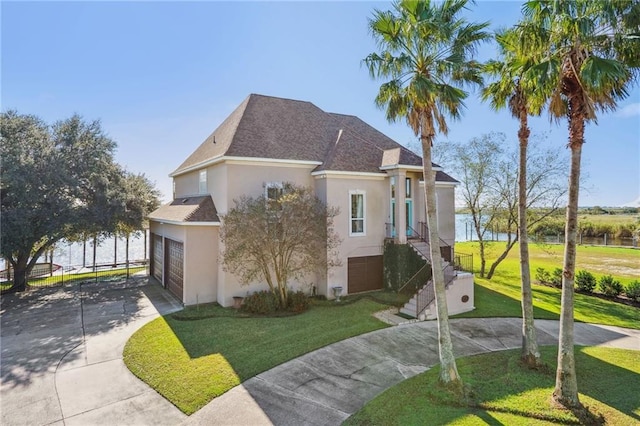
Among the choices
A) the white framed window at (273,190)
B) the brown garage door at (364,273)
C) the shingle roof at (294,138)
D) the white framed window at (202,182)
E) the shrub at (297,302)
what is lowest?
the shrub at (297,302)

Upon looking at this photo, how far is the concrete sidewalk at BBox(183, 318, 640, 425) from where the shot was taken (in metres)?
7.45

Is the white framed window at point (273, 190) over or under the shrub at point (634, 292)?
over

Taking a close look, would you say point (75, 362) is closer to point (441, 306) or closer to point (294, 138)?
point (441, 306)

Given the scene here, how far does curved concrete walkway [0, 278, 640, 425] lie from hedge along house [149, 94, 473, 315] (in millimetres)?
3191

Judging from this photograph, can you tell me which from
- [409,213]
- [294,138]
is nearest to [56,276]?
[294,138]

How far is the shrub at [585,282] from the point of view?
2080cm

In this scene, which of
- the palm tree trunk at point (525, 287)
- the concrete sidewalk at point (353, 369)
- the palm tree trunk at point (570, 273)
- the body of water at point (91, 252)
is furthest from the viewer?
the body of water at point (91, 252)

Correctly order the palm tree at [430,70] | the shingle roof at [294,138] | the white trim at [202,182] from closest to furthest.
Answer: the palm tree at [430,70]
the shingle roof at [294,138]
the white trim at [202,182]

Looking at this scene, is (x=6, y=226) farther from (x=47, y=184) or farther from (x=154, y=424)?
(x=154, y=424)

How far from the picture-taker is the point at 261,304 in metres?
14.8

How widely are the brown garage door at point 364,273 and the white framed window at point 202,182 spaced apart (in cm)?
933

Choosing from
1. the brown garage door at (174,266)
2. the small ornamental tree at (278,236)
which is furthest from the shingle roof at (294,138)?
the brown garage door at (174,266)

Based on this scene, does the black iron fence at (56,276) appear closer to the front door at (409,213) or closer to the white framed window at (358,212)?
the white framed window at (358,212)

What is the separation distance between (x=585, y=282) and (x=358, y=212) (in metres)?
16.2
